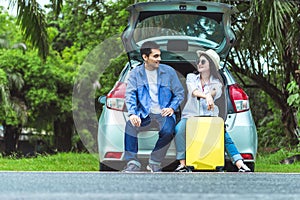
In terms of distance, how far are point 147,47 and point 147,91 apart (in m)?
0.47

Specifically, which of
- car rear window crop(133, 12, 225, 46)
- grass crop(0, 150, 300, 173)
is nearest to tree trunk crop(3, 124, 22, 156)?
grass crop(0, 150, 300, 173)

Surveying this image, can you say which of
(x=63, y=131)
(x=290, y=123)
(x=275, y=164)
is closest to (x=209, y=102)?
(x=275, y=164)

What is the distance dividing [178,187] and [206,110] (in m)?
3.40

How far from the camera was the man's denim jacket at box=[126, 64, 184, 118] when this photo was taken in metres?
7.17

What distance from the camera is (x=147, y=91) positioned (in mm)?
7293

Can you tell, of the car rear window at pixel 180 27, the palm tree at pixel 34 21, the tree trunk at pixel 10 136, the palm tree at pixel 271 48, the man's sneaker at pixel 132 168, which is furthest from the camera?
the tree trunk at pixel 10 136

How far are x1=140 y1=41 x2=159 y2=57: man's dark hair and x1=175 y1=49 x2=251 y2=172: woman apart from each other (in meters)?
0.48

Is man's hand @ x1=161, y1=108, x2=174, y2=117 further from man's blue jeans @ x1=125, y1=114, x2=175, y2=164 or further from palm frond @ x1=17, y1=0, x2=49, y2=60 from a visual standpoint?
palm frond @ x1=17, y1=0, x2=49, y2=60

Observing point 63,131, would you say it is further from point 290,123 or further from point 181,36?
point 181,36

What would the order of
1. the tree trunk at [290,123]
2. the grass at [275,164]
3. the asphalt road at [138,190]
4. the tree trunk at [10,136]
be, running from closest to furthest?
the asphalt road at [138,190], the grass at [275,164], the tree trunk at [290,123], the tree trunk at [10,136]

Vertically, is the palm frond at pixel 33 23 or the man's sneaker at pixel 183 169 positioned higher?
the palm frond at pixel 33 23

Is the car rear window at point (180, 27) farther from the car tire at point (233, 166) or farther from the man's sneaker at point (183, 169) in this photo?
the man's sneaker at point (183, 169)

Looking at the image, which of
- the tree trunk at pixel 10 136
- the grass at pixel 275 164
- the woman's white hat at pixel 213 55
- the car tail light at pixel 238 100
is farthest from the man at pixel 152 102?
the tree trunk at pixel 10 136

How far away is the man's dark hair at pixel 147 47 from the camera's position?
24.2ft
